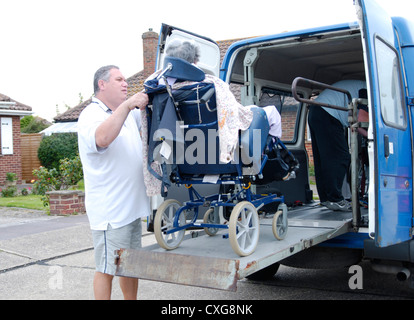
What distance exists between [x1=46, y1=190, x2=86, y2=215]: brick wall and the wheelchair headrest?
7.51 metres

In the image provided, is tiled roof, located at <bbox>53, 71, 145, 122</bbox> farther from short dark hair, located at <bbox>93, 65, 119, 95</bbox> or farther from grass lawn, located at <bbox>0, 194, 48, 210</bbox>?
short dark hair, located at <bbox>93, 65, 119, 95</bbox>

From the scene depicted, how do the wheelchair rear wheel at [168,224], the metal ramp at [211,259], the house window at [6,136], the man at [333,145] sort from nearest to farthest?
the metal ramp at [211,259] → the wheelchair rear wheel at [168,224] → the man at [333,145] → the house window at [6,136]

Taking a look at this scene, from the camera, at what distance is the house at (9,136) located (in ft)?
65.8

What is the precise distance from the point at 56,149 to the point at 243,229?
65.2ft

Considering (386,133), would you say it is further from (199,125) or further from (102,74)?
(102,74)

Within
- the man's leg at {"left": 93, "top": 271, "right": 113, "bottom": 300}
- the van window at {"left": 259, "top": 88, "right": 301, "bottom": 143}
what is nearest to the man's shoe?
the van window at {"left": 259, "top": 88, "right": 301, "bottom": 143}

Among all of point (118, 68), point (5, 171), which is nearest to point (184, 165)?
point (118, 68)

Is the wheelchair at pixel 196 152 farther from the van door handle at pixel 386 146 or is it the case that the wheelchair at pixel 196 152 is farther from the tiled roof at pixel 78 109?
the tiled roof at pixel 78 109

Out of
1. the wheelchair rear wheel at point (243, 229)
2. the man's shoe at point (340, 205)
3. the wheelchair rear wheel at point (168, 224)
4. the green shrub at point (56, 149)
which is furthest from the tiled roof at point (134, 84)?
the wheelchair rear wheel at point (243, 229)

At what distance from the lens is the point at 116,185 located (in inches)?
143

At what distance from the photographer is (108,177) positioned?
11.9ft

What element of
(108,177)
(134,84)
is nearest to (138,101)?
(108,177)

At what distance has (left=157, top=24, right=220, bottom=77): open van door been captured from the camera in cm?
504
